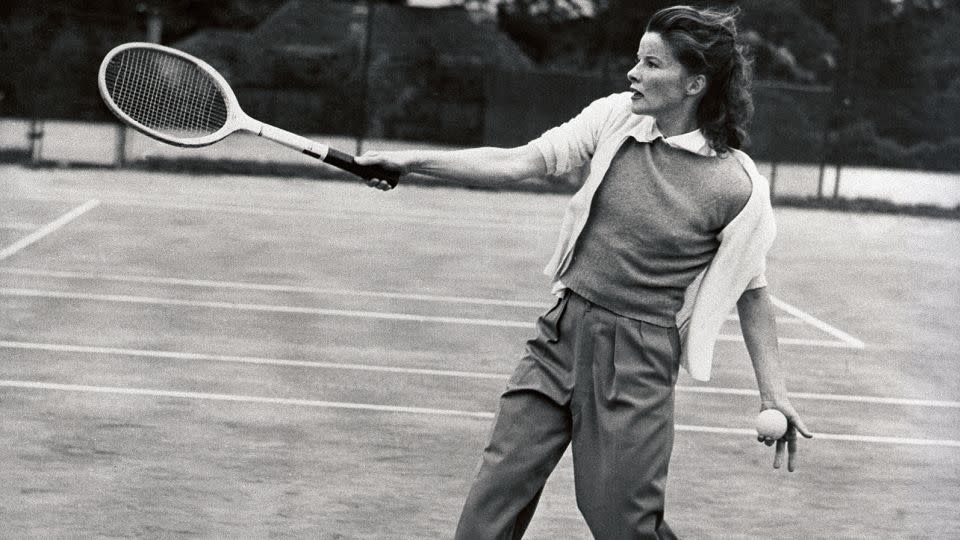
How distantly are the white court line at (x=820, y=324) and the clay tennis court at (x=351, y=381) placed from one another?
3 cm

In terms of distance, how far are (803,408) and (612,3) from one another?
56.2 feet

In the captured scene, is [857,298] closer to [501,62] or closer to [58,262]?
[58,262]

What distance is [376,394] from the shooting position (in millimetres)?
8305

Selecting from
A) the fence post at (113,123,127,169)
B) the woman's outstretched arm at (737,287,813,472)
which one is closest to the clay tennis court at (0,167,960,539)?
the woman's outstretched arm at (737,287,813,472)

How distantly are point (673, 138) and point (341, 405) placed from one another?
423 cm

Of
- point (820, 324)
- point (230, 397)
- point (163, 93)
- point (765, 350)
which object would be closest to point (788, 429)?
point (765, 350)

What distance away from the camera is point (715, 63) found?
402 cm

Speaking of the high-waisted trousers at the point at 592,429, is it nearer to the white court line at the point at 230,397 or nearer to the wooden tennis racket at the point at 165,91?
the wooden tennis racket at the point at 165,91

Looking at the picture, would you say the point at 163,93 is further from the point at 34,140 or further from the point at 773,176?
the point at 773,176

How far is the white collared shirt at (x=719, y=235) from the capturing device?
403 centimetres

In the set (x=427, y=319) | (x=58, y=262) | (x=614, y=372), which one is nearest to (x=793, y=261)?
(x=427, y=319)

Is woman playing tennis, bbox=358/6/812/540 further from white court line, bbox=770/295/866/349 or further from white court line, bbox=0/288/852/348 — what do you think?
white court line, bbox=770/295/866/349

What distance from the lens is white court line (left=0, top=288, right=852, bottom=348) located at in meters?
10.7

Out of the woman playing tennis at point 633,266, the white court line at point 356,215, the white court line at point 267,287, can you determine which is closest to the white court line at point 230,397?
the white court line at point 267,287
